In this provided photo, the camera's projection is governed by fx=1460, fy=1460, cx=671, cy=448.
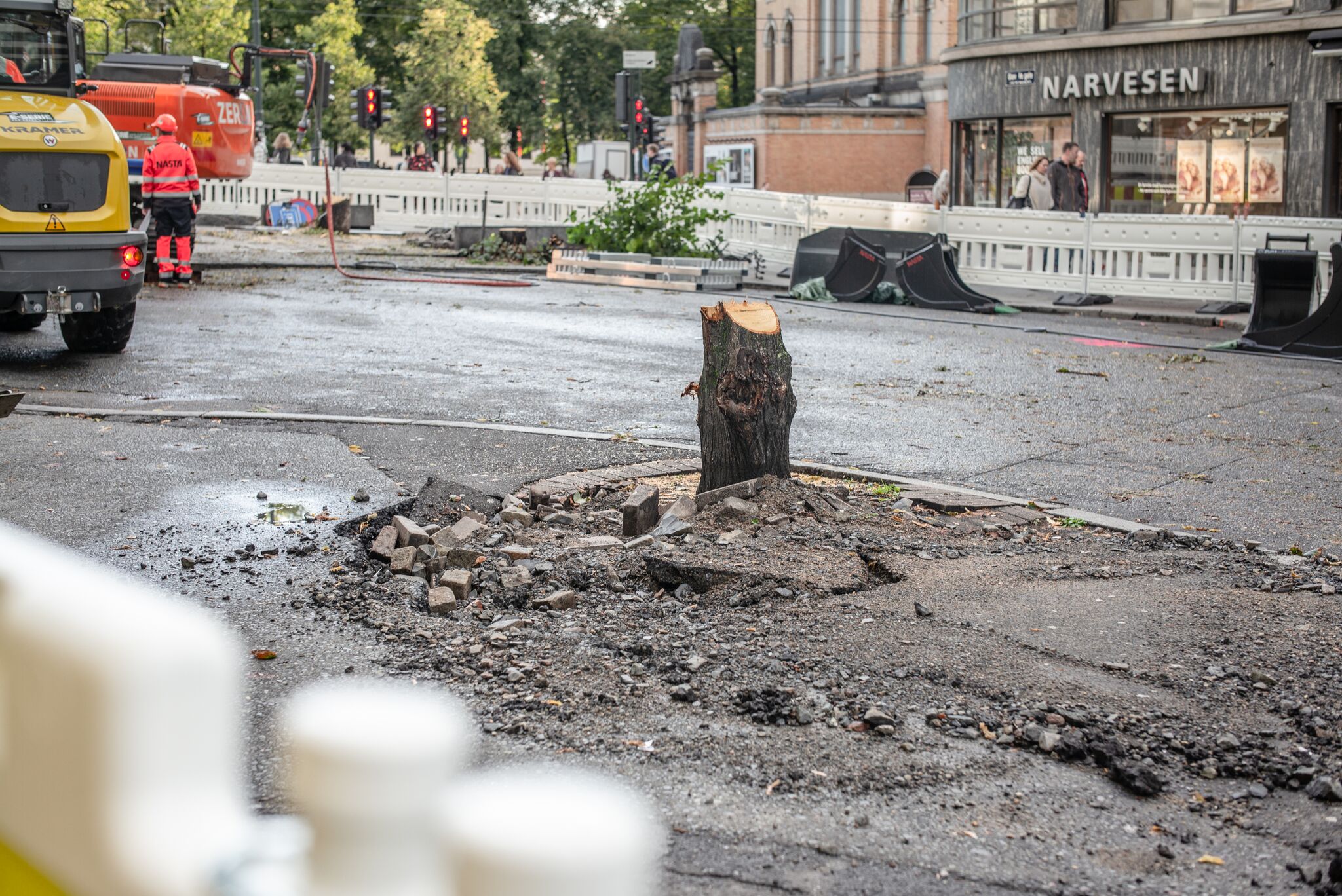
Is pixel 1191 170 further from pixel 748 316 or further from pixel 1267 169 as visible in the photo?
pixel 748 316

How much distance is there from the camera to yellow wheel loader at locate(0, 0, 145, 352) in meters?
11.8

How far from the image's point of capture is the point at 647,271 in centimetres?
2247

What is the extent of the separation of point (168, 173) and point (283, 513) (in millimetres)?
12461

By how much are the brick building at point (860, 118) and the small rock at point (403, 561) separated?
4359 centimetres

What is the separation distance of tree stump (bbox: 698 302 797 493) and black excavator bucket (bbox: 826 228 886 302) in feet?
45.5

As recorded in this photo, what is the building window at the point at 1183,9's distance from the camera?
2617cm

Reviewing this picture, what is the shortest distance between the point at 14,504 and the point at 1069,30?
86.8 ft

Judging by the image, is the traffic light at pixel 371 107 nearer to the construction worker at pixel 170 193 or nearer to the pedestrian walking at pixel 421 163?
the pedestrian walking at pixel 421 163

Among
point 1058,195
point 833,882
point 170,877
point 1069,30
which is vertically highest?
point 1069,30

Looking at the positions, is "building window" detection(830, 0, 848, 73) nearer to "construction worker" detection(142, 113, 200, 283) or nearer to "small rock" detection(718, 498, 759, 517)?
"construction worker" detection(142, 113, 200, 283)

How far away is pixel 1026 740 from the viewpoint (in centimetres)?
436

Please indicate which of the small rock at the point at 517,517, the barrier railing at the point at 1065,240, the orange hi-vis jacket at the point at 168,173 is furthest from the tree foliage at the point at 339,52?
the small rock at the point at 517,517

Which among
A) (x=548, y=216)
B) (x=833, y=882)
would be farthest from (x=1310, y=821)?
(x=548, y=216)

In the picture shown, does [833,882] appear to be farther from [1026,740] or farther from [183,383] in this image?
[183,383]
